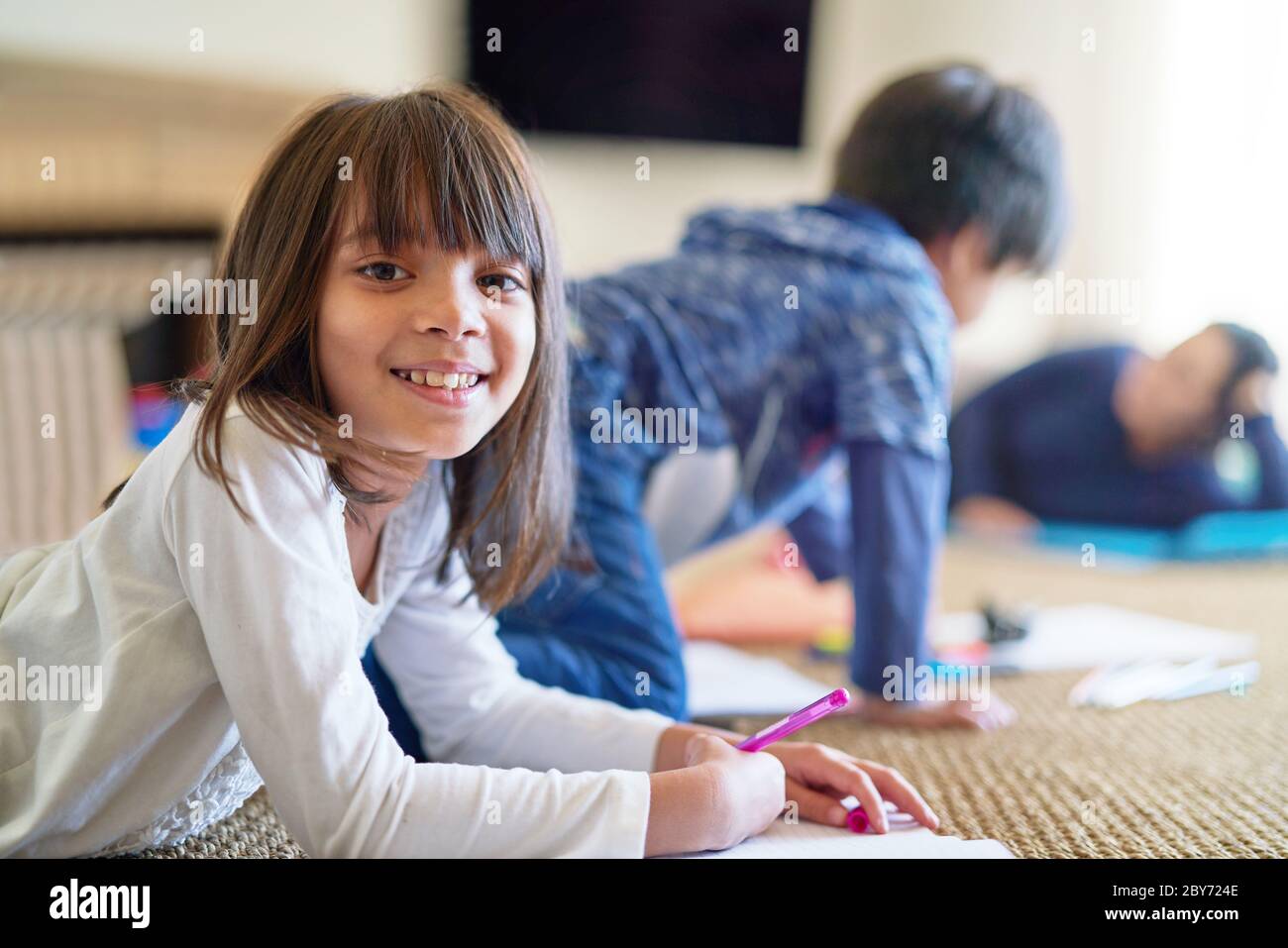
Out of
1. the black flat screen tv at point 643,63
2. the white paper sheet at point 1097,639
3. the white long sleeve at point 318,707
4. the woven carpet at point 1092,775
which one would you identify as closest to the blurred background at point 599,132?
the black flat screen tv at point 643,63

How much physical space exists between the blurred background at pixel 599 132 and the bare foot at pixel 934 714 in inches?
41.6

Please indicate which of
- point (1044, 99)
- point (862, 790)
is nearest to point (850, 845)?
point (862, 790)

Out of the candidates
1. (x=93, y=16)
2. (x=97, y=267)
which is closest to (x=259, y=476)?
(x=97, y=267)

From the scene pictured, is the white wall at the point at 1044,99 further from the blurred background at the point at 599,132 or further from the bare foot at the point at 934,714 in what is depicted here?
the bare foot at the point at 934,714

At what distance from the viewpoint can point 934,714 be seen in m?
0.87

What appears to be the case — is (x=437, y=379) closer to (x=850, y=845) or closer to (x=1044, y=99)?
(x=850, y=845)

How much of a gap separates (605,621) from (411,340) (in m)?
0.36

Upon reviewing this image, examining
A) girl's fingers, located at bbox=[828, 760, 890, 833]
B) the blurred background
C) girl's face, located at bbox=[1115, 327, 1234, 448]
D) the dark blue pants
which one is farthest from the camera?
the blurred background

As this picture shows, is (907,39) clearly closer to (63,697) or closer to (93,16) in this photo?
(93,16)

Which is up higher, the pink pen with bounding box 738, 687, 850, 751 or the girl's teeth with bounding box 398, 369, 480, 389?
the girl's teeth with bounding box 398, 369, 480, 389

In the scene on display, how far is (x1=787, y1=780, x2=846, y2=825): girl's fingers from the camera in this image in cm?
58

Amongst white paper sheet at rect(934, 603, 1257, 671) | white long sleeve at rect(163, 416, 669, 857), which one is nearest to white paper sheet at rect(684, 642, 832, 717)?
white paper sheet at rect(934, 603, 1257, 671)

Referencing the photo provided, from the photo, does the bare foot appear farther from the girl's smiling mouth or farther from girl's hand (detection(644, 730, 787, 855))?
the girl's smiling mouth

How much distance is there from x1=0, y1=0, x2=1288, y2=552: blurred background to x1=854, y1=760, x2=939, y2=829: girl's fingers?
1198 millimetres
